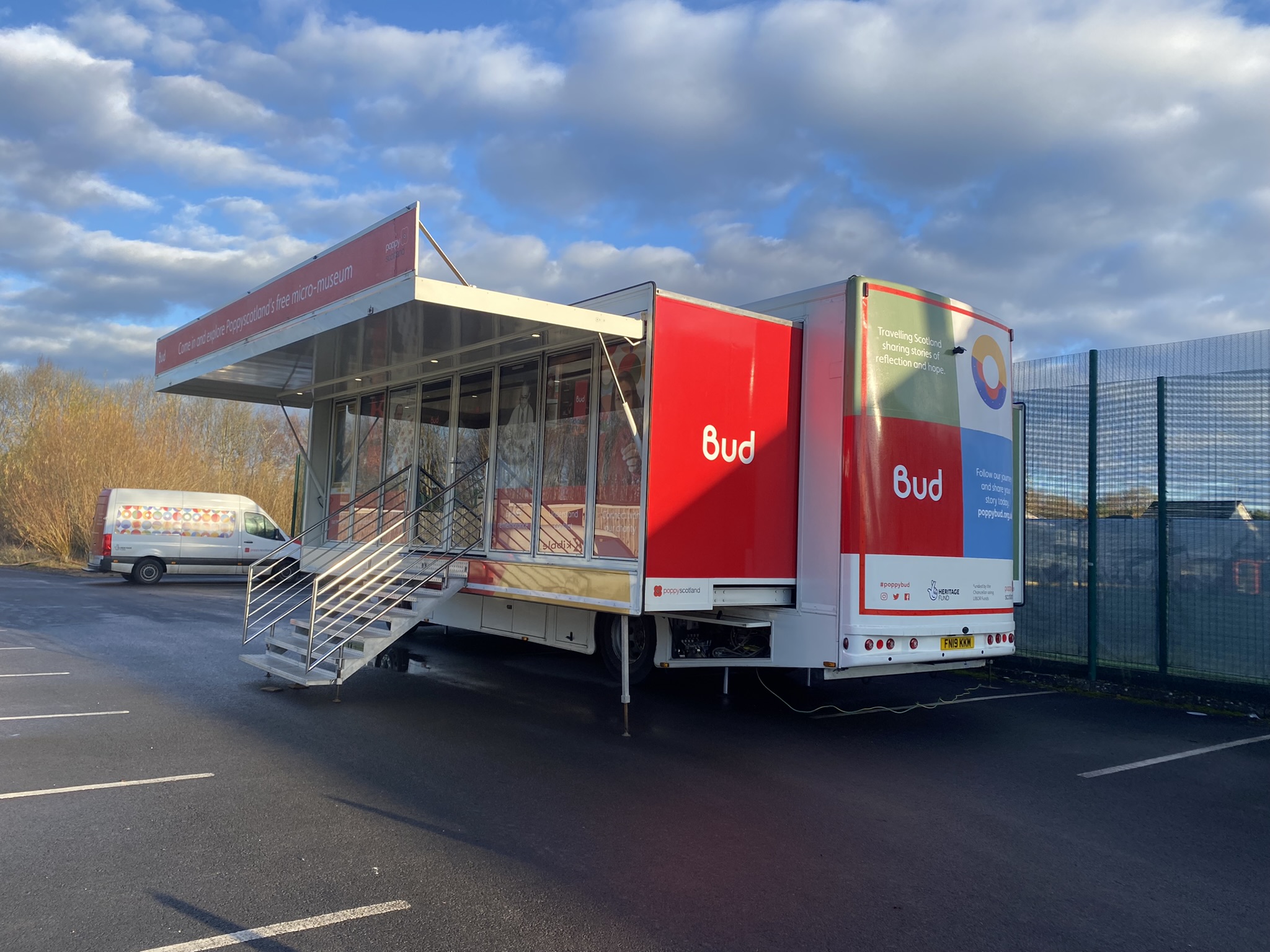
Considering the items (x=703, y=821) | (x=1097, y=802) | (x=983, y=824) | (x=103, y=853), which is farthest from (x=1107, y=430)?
(x=103, y=853)

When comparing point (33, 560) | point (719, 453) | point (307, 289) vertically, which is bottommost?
point (33, 560)

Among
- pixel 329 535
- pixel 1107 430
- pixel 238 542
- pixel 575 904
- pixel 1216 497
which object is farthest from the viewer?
pixel 238 542

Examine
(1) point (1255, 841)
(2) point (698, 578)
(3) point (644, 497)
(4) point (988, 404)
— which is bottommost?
(1) point (1255, 841)

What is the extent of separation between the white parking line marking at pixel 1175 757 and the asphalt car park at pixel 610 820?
43 millimetres

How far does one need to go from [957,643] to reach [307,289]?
20.5 feet

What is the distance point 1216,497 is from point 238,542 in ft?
69.6

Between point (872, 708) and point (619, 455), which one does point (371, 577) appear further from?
point (872, 708)

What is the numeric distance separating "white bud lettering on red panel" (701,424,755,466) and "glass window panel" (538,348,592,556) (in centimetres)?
146

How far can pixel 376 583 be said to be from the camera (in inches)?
387

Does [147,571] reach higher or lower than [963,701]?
higher

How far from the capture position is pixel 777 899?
13.0ft

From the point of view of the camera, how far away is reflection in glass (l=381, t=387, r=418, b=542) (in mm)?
10922

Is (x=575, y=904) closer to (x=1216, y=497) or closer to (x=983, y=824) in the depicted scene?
(x=983, y=824)

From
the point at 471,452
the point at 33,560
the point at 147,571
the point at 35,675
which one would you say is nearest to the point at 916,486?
the point at 471,452
